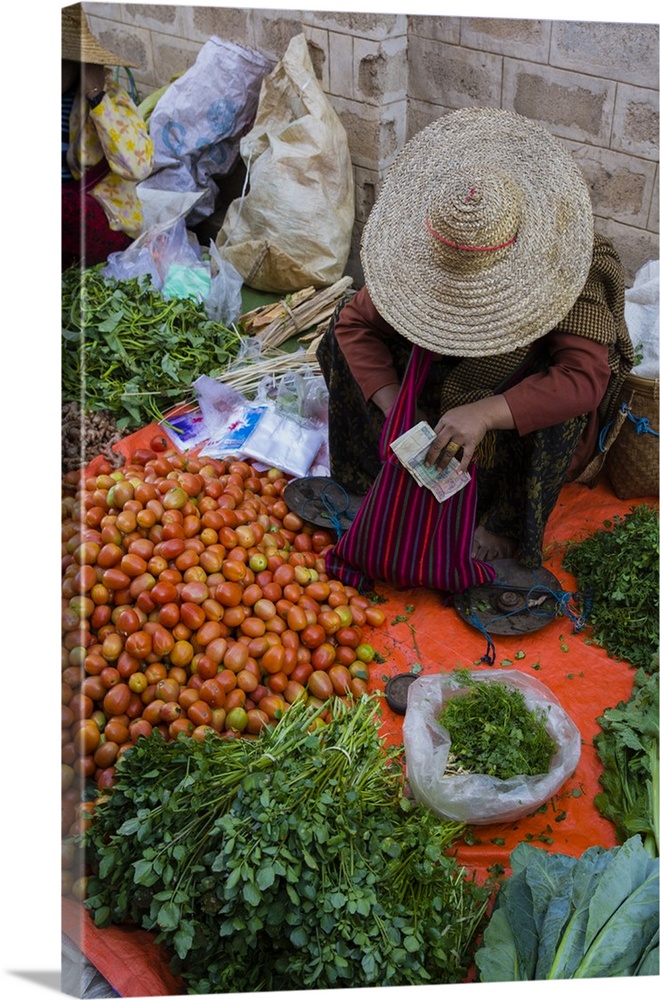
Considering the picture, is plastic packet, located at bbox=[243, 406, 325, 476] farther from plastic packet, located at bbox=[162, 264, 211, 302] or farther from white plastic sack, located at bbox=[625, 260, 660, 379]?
white plastic sack, located at bbox=[625, 260, 660, 379]

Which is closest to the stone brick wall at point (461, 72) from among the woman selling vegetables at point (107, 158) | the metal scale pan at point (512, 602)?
the woman selling vegetables at point (107, 158)

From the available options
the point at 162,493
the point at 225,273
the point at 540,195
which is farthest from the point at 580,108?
the point at 162,493

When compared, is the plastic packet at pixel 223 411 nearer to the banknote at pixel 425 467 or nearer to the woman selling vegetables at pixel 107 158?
the woman selling vegetables at pixel 107 158

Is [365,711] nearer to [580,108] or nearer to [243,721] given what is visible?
[243,721]

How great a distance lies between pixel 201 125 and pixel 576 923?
361cm

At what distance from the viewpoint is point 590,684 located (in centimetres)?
247

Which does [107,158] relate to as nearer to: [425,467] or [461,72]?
[461,72]

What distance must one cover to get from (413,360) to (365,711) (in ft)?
2.94

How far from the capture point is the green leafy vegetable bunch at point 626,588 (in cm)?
251

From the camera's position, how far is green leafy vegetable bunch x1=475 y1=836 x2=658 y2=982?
173 cm

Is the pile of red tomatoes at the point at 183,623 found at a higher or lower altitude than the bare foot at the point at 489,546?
higher

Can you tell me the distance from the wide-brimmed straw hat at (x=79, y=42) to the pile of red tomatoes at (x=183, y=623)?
3.10ft

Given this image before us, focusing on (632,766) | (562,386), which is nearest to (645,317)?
(562,386)

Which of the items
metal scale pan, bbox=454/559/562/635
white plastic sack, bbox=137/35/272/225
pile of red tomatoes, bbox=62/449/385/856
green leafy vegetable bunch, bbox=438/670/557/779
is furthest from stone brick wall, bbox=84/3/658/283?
green leafy vegetable bunch, bbox=438/670/557/779
